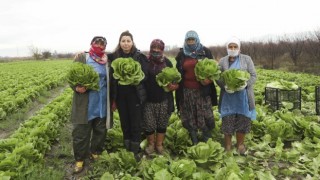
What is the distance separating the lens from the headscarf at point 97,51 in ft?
13.9

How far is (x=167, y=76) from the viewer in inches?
171

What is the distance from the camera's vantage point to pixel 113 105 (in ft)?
14.6

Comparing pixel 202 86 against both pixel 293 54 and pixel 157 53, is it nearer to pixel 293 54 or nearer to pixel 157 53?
pixel 157 53

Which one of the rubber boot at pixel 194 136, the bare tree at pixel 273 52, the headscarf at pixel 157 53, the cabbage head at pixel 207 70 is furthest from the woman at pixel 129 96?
the bare tree at pixel 273 52

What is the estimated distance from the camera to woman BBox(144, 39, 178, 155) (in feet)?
14.8

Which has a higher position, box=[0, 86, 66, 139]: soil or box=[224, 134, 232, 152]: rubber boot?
box=[224, 134, 232, 152]: rubber boot

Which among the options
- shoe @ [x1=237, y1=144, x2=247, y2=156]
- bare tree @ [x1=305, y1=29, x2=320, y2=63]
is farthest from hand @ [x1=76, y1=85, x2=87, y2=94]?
bare tree @ [x1=305, y1=29, x2=320, y2=63]

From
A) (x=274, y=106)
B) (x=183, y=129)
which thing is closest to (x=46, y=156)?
(x=183, y=129)

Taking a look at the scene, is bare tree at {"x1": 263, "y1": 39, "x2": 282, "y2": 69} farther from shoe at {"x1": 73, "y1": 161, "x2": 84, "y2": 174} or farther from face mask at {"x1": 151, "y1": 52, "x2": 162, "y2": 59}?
shoe at {"x1": 73, "y1": 161, "x2": 84, "y2": 174}

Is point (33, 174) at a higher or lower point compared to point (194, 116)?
lower

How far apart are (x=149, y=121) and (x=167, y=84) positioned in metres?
0.65

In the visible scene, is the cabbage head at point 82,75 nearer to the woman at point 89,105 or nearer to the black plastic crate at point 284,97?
the woman at point 89,105

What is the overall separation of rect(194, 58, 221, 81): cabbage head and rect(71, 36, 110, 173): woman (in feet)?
4.08

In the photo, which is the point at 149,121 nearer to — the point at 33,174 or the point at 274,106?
the point at 33,174
